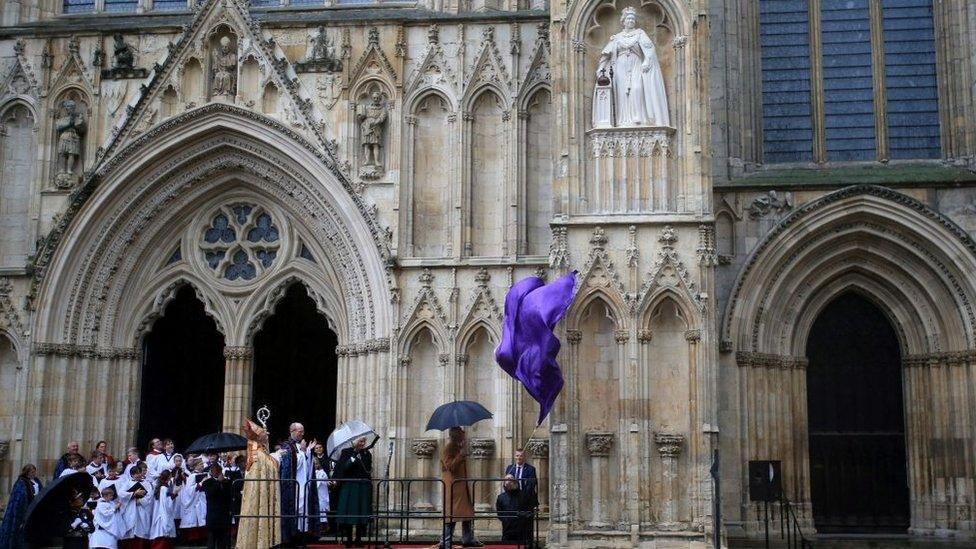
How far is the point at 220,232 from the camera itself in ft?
71.4

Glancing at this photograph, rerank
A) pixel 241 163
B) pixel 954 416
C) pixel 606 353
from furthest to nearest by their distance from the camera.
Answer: pixel 241 163
pixel 954 416
pixel 606 353

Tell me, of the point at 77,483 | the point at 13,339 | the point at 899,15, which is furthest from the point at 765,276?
the point at 13,339

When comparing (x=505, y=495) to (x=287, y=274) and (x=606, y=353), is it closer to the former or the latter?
(x=606, y=353)

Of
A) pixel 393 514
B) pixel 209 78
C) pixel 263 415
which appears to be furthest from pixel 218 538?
pixel 209 78

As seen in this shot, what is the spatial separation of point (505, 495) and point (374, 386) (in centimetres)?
342

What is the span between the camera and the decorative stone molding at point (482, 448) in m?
19.6

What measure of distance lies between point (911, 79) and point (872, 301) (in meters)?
3.59

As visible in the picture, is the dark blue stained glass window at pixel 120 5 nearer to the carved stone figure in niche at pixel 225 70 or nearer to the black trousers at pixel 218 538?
the carved stone figure in niche at pixel 225 70

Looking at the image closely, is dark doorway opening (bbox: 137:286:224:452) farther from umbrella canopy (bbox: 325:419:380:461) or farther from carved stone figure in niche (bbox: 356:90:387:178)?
umbrella canopy (bbox: 325:419:380:461)

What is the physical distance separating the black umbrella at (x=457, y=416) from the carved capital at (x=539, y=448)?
1767mm

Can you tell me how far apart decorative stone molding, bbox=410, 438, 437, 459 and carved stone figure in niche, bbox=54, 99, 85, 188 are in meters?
6.85

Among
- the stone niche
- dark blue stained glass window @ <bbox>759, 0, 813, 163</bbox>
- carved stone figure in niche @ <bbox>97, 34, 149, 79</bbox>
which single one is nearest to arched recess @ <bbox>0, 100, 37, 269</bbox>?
carved stone figure in niche @ <bbox>97, 34, 149, 79</bbox>

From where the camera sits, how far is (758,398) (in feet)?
65.9

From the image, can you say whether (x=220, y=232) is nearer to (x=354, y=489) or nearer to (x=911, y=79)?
(x=354, y=489)
